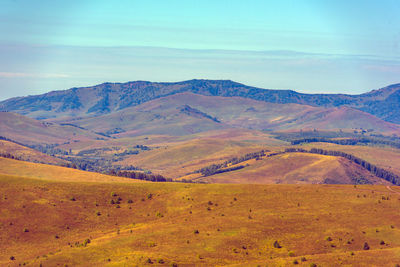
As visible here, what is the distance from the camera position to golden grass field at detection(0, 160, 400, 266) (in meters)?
106

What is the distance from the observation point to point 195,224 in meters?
132

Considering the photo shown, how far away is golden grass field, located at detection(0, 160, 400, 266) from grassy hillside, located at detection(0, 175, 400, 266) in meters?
0.25

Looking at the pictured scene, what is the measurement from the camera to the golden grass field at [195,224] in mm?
105688

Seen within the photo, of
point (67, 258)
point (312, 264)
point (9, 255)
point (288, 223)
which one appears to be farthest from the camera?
point (288, 223)

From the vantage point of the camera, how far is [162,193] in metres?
168

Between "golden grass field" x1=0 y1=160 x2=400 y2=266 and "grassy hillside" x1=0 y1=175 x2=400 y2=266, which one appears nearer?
Result: "golden grass field" x1=0 y1=160 x2=400 y2=266

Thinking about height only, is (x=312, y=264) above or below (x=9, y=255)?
above

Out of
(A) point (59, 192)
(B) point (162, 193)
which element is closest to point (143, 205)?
(B) point (162, 193)

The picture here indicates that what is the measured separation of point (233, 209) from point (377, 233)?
4221 cm

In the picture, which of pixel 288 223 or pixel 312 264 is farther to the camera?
pixel 288 223

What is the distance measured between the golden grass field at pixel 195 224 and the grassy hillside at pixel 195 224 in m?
0.25

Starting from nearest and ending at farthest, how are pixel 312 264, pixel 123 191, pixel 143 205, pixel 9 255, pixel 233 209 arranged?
pixel 312 264, pixel 9 255, pixel 233 209, pixel 143 205, pixel 123 191

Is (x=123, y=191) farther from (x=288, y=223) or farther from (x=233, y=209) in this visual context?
(x=288, y=223)

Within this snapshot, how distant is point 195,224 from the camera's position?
132 metres
